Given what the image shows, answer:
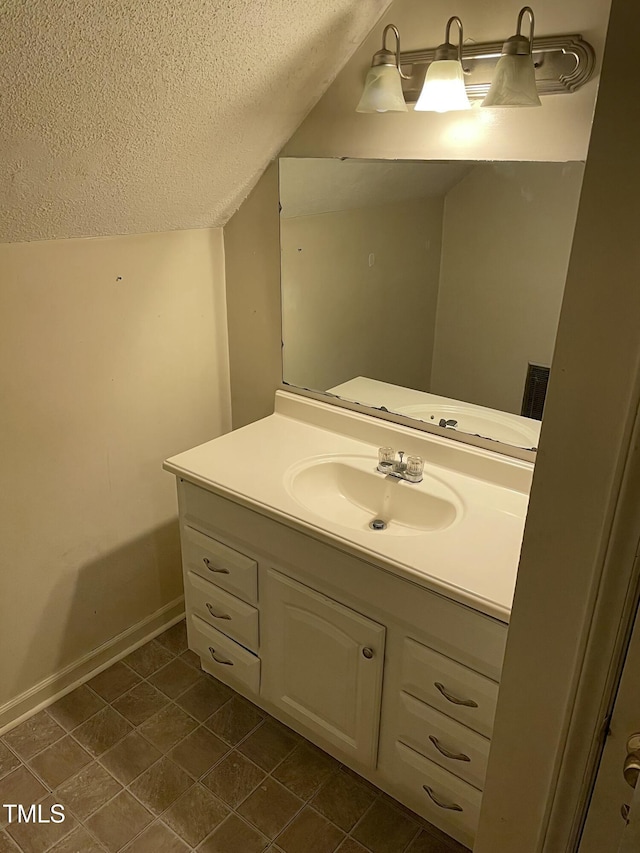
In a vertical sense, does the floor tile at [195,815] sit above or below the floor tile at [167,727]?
below

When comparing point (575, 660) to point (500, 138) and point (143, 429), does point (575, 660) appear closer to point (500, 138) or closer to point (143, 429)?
point (500, 138)

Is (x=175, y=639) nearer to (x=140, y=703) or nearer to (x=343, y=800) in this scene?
(x=140, y=703)

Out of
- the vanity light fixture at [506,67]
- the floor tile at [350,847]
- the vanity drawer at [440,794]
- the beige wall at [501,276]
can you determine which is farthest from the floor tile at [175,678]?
the vanity light fixture at [506,67]

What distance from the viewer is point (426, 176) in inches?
64.7

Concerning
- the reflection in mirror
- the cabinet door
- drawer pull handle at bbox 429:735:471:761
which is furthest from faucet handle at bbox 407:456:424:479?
drawer pull handle at bbox 429:735:471:761

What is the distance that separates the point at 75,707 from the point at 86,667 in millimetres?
133

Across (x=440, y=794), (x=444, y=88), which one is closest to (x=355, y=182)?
(x=444, y=88)

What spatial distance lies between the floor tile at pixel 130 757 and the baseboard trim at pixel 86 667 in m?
0.30

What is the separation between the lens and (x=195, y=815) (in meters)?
1.68

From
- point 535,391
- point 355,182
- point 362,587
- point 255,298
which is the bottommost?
point 362,587

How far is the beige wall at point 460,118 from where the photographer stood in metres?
1.34

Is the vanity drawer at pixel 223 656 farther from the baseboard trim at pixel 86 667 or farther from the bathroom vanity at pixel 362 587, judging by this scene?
the baseboard trim at pixel 86 667

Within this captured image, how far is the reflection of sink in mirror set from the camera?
5.50 feet

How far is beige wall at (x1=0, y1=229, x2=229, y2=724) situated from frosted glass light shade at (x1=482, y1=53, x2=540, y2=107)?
1.00 metres
